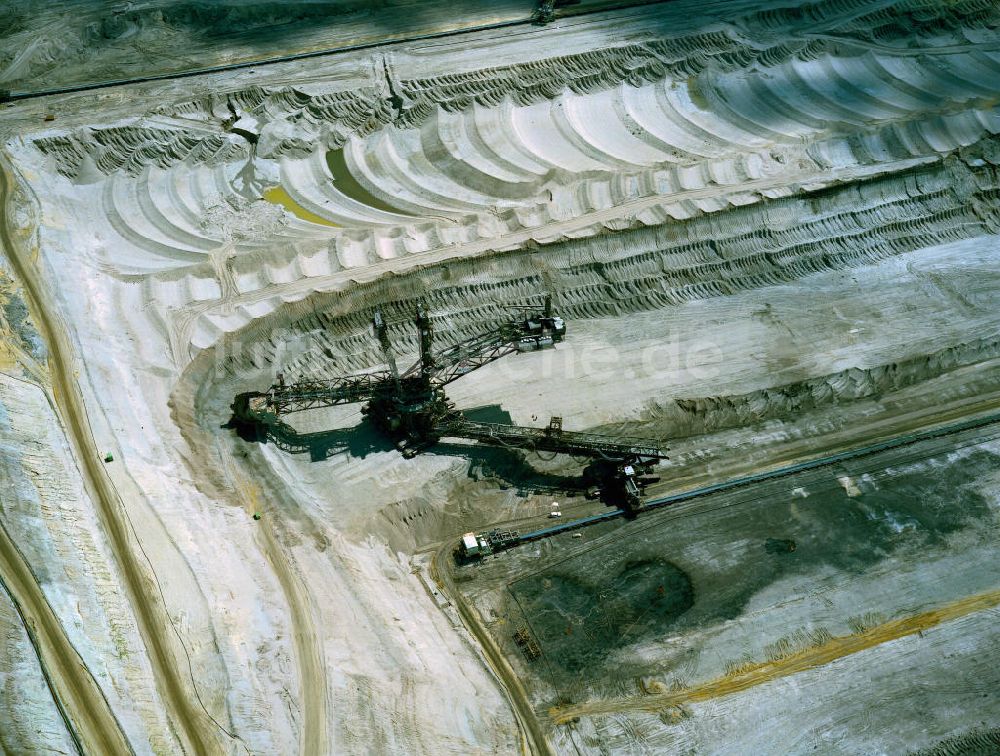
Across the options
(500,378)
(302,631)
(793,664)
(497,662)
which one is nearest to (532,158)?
(500,378)

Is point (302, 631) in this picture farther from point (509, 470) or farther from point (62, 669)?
point (509, 470)

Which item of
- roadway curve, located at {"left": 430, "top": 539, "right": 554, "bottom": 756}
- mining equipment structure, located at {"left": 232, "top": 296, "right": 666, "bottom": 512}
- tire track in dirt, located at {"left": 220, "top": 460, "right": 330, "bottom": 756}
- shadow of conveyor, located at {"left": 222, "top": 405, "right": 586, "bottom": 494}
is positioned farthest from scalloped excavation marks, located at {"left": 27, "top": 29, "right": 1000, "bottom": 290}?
roadway curve, located at {"left": 430, "top": 539, "right": 554, "bottom": 756}

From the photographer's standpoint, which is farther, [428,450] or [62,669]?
[428,450]

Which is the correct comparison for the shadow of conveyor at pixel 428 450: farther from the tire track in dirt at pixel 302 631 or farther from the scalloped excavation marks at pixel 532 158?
the scalloped excavation marks at pixel 532 158

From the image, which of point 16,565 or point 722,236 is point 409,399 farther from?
point 722,236

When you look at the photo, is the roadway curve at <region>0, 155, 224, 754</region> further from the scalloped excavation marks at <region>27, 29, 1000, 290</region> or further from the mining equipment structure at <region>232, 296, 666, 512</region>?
the scalloped excavation marks at <region>27, 29, 1000, 290</region>

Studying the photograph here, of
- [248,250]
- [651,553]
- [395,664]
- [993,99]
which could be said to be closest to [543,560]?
[651,553]
